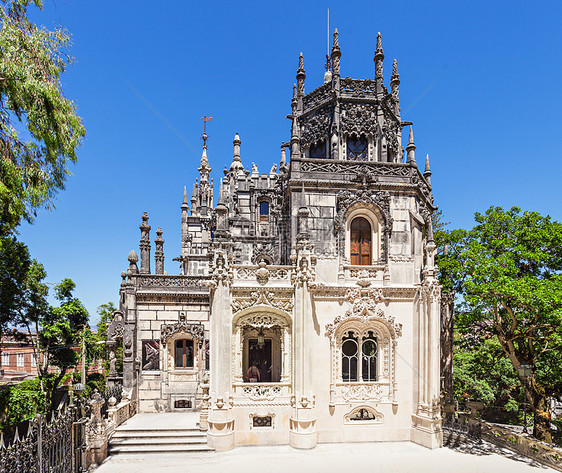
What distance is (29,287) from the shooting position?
2348cm

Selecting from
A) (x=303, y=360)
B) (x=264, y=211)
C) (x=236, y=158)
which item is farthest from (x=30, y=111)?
(x=236, y=158)

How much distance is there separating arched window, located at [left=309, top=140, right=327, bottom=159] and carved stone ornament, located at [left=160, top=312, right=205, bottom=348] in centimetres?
1073

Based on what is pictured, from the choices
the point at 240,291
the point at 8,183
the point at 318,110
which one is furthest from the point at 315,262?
the point at 8,183

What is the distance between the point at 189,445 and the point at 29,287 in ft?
54.7

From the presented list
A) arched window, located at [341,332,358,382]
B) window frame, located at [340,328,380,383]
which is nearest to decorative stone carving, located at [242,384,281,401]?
window frame, located at [340,328,380,383]

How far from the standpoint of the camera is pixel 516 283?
14.3m

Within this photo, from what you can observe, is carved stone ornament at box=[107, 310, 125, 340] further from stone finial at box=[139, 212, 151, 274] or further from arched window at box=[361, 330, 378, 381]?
arched window at box=[361, 330, 378, 381]

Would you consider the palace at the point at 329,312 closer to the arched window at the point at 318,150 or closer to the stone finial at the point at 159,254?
the arched window at the point at 318,150

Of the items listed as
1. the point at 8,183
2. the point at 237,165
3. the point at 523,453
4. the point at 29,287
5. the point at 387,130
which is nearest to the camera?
the point at 8,183

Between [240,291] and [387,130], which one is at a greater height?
[387,130]

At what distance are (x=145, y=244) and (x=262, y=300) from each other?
820 centimetres

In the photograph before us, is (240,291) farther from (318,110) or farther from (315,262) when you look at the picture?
(318,110)

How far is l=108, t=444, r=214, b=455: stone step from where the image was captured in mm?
13438

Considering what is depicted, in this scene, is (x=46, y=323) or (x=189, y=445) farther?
(x=46, y=323)
